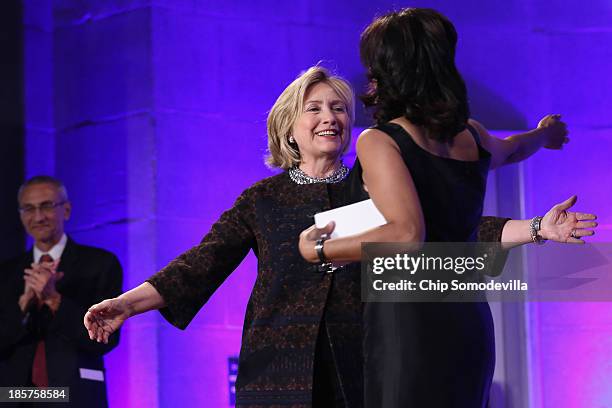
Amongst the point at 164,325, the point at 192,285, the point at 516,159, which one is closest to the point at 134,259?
the point at 164,325

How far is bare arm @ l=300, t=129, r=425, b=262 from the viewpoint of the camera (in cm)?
195

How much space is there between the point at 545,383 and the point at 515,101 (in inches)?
48.9

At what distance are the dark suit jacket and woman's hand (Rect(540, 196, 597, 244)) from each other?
216cm

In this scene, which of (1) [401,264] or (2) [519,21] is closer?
(1) [401,264]

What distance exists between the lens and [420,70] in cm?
205

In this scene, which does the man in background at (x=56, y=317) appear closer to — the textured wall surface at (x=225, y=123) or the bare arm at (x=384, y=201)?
the textured wall surface at (x=225, y=123)

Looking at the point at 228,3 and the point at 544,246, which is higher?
the point at 228,3

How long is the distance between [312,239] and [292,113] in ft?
3.59

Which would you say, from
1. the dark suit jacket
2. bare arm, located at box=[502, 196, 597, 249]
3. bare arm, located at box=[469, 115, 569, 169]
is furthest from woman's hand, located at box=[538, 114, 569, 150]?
the dark suit jacket

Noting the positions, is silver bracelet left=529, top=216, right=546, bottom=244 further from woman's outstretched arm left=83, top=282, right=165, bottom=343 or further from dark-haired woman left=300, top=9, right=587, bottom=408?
woman's outstretched arm left=83, top=282, right=165, bottom=343

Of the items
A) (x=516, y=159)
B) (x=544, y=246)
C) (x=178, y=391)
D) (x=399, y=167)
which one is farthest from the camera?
(x=178, y=391)

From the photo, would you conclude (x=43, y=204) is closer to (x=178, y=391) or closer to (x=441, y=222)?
(x=178, y=391)

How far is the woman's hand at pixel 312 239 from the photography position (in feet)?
6.79

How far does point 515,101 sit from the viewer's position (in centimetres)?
466
